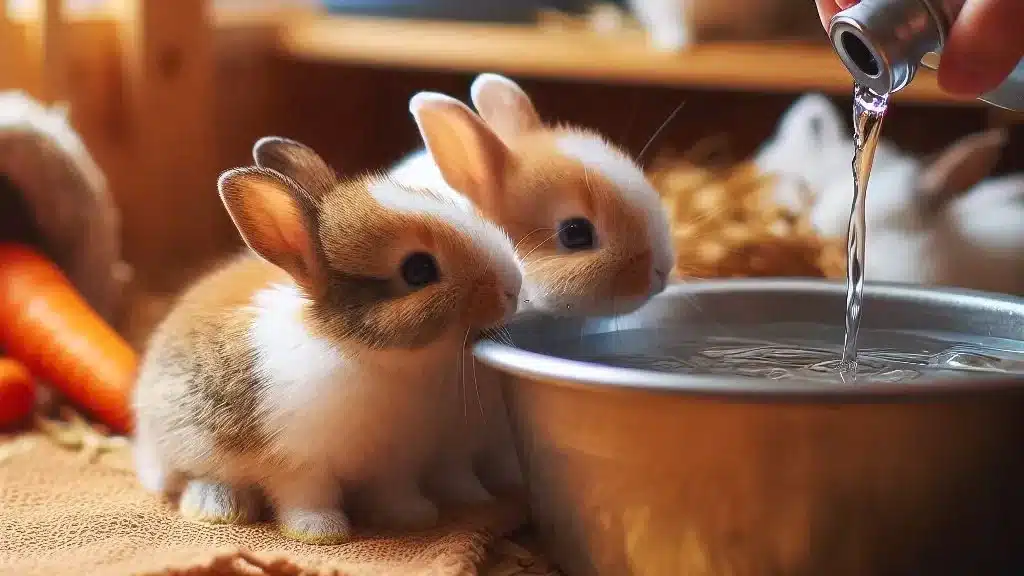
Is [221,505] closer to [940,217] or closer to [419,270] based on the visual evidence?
[419,270]

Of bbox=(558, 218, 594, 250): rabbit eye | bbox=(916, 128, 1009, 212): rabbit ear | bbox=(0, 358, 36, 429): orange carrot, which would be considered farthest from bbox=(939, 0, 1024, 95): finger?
bbox=(0, 358, 36, 429): orange carrot

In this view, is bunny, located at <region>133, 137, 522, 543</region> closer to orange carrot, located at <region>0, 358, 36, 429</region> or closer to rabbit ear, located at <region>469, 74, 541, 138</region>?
rabbit ear, located at <region>469, 74, 541, 138</region>

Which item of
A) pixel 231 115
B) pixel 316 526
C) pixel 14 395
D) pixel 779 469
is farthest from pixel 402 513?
pixel 231 115

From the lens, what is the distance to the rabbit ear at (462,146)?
117 cm

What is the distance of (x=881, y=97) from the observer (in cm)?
107

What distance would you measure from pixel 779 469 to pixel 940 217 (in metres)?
0.94

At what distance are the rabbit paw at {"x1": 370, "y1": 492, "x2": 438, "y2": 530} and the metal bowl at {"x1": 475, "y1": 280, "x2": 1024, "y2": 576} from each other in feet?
0.73

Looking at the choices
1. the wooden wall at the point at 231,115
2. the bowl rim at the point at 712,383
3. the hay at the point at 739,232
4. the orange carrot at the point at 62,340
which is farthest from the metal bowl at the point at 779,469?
the wooden wall at the point at 231,115

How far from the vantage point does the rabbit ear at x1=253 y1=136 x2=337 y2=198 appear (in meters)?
1.14

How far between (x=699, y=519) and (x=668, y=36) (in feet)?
4.67

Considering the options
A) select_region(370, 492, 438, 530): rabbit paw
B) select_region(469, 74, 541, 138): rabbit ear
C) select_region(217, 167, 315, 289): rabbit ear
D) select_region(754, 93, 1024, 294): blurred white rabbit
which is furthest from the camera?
select_region(754, 93, 1024, 294): blurred white rabbit

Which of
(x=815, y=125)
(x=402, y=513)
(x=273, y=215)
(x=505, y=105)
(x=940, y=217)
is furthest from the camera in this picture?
(x=815, y=125)

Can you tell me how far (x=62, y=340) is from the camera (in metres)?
1.51

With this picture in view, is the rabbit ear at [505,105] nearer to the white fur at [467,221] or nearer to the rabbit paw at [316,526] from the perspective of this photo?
the white fur at [467,221]
